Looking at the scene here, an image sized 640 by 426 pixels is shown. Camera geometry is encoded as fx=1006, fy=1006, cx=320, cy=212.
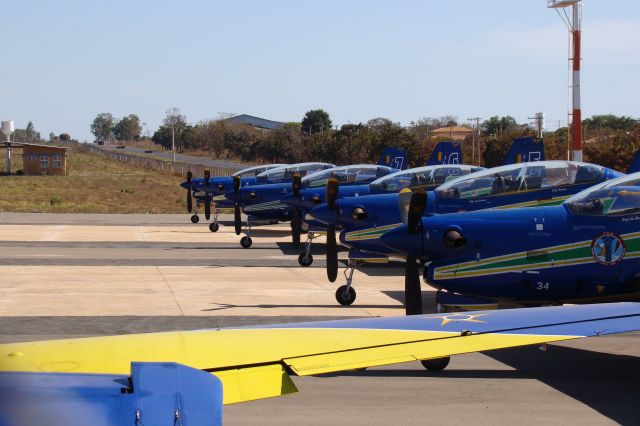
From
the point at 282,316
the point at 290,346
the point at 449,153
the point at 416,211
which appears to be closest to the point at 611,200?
the point at 416,211

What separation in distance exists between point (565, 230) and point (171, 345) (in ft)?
28.1

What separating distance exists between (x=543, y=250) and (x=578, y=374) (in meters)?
2.19

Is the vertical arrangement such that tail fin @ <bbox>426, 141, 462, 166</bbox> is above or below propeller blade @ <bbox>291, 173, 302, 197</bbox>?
above

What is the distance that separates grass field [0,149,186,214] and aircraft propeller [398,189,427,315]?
124 ft

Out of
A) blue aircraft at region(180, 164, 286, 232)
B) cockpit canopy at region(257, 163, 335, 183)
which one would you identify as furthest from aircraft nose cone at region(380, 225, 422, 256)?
blue aircraft at region(180, 164, 286, 232)

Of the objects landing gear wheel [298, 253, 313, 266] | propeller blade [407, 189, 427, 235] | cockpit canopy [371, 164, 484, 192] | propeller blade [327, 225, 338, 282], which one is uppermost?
cockpit canopy [371, 164, 484, 192]

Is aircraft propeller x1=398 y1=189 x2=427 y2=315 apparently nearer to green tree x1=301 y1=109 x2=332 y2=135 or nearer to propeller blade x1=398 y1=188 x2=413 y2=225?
propeller blade x1=398 y1=188 x2=413 y2=225

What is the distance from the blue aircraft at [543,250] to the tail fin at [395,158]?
20.1m

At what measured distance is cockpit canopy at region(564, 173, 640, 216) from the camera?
1335 cm

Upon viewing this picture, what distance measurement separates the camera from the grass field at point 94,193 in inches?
2010

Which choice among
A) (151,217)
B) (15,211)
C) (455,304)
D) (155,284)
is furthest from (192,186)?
(455,304)

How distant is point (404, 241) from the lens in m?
13.8

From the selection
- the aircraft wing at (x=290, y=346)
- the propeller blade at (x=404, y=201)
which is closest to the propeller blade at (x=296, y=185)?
the propeller blade at (x=404, y=201)

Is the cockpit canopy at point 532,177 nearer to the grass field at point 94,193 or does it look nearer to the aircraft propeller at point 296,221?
the aircraft propeller at point 296,221
